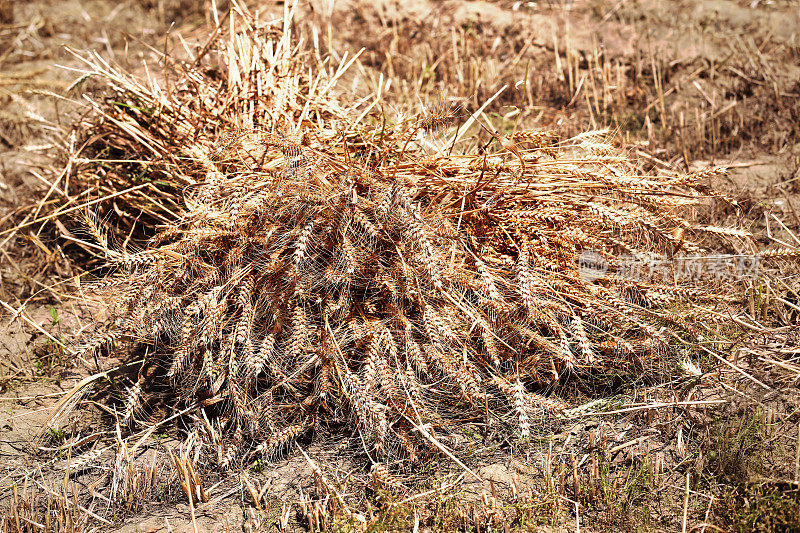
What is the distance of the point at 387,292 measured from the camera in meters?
2.50

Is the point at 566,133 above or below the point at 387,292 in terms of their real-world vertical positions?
above

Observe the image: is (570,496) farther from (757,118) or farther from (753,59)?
(753,59)

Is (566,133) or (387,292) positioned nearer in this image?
(387,292)

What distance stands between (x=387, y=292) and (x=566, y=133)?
6.25ft

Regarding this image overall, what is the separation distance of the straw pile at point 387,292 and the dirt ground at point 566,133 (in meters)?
0.20

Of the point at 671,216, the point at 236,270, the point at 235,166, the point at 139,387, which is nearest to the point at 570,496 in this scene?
the point at 671,216

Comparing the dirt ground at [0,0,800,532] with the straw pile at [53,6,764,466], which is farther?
the straw pile at [53,6,764,466]

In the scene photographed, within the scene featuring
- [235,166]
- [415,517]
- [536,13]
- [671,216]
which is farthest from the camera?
[536,13]

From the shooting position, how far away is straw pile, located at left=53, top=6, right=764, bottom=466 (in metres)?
2.37

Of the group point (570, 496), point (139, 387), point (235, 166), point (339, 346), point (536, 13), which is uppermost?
point (536, 13)

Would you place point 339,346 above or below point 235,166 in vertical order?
below

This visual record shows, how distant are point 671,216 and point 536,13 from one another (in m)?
2.87

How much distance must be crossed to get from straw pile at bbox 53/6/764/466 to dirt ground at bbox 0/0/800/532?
0.66 feet

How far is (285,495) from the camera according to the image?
2.27m
